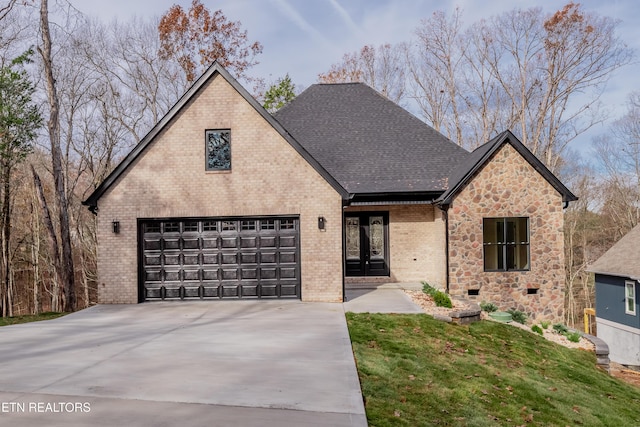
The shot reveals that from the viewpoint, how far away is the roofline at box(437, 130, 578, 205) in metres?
13.8

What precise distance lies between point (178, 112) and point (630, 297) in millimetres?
21285

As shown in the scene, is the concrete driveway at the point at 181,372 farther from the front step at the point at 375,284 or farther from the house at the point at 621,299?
the house at the point at 621,299

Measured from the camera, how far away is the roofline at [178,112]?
40.0ft

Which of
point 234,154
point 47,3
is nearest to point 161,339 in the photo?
point 234,154

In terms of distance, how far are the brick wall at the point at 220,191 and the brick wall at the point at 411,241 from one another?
Result: 380 centimetres

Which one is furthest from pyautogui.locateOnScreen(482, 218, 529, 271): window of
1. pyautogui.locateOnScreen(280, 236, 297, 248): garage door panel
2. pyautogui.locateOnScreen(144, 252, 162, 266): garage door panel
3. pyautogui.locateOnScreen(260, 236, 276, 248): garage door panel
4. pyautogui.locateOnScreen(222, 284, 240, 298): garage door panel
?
pyautogui.locateOnScreen(144, 252, 162, 266): garage door panel

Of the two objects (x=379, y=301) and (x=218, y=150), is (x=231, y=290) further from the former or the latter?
(x=379, y=301)

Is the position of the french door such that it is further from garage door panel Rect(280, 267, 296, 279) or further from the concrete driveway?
the concrete driveway

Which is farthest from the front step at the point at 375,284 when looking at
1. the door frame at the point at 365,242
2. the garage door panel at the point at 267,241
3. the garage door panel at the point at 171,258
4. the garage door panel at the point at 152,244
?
the garage door panel at the point at 152,244

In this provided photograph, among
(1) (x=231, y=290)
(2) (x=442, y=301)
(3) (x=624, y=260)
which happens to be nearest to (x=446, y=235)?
(2) (x=442, y=301)

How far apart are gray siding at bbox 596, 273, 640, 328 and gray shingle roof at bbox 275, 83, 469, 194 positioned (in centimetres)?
1139

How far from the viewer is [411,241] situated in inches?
619

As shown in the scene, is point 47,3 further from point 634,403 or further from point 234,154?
point 634,403

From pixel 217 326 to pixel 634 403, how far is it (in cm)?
846
